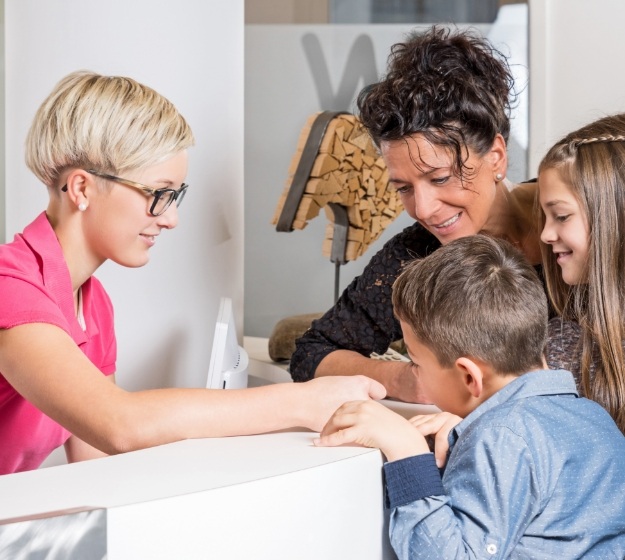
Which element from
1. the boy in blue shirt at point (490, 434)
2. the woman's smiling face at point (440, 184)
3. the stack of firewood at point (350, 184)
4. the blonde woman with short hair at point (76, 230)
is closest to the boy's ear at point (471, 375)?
the boy in blue shirt at point (490, 434)

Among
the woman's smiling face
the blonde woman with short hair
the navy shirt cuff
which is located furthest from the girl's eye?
the navy shirt cuff

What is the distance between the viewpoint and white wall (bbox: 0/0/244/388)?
1953 millimetres

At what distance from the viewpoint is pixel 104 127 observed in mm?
1382

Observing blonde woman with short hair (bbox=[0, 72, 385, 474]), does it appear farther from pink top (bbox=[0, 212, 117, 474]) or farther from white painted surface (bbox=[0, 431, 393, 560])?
white painted surface (bbox=[0, 431, 393, 560])

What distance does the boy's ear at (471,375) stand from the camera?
1.13m

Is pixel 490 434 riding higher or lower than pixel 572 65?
lower

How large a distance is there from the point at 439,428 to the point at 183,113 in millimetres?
1168

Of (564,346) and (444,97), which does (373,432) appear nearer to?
(564,346)

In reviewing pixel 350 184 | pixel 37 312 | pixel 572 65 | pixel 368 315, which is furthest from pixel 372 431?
pixel 572 65

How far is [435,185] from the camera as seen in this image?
62.8 inches

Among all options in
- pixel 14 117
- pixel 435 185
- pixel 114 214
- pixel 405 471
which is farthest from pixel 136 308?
pixel 405 471

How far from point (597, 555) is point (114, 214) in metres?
0.83

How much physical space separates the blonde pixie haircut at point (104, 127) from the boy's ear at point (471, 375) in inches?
22.5

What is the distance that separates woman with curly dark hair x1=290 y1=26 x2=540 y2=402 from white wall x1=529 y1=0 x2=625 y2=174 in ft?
3.27
